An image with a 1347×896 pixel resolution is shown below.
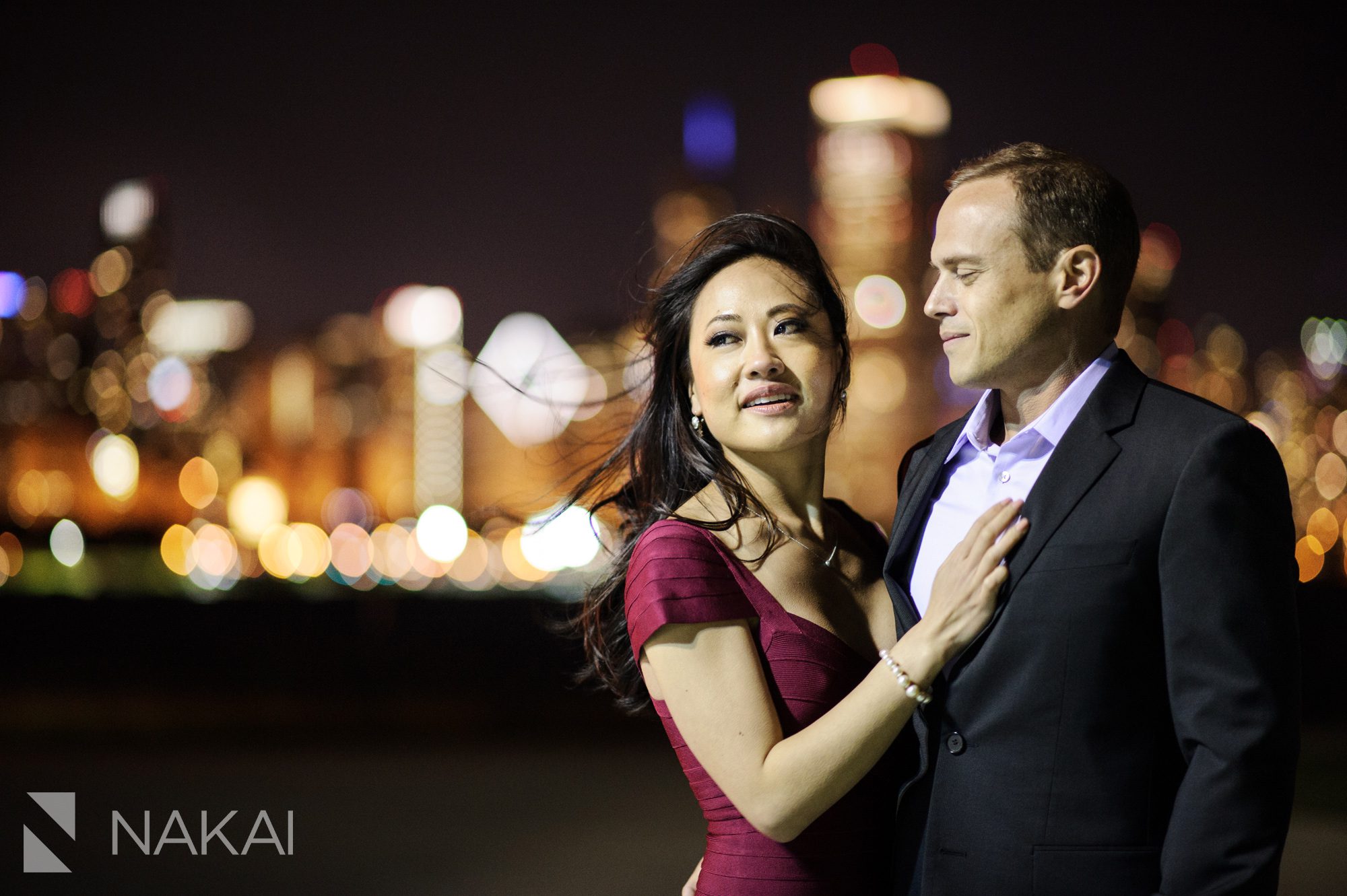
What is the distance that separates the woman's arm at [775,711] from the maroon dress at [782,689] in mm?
49

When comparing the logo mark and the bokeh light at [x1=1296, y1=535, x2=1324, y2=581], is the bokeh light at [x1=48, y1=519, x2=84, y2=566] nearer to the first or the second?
the logo mark

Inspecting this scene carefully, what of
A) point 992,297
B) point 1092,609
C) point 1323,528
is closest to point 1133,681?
point 1092,609

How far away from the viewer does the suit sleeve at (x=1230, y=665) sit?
6.53 feet

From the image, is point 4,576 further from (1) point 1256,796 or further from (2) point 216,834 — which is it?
(1) point 1256,796

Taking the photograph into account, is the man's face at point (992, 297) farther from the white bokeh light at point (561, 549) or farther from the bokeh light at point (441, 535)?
the bokeh light at point (441, 535)

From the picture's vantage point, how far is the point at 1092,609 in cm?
212

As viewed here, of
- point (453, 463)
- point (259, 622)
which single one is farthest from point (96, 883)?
point (453, 463)

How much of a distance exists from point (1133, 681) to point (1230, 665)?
18cm

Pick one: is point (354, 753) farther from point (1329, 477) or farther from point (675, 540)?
point (1329, 477)

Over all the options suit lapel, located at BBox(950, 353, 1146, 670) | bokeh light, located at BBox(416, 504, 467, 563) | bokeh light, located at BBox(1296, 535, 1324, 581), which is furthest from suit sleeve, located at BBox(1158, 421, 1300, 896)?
bokeh light, located at BBox(416, 504, 467, 563)

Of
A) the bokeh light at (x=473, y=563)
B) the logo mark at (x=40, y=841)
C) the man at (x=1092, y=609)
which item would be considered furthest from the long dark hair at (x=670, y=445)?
the bokeh light at (x=473, y=563)

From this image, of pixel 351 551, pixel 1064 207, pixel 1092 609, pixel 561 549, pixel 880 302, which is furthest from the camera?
pixel 880 302

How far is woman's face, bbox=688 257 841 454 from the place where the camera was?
2.79 m

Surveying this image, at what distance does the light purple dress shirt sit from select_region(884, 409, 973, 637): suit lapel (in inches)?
0.9
